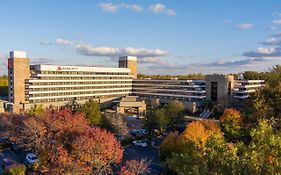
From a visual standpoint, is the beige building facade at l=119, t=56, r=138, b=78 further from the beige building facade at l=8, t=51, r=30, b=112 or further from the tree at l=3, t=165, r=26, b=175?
the tree at l=3, t=165, r=26, b=175

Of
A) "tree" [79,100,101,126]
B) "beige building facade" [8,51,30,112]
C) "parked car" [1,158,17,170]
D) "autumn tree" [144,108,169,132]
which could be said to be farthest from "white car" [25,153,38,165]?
"beige building facade" [8,51,30,112]

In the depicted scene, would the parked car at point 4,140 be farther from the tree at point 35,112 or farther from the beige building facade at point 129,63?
the beige building facade at point 129,63

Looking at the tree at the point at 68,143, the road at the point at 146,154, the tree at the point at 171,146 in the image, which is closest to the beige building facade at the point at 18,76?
the tree at the point at 68,143

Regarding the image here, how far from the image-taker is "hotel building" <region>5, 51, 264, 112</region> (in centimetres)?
6969

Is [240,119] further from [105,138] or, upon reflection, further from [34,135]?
[34,135]

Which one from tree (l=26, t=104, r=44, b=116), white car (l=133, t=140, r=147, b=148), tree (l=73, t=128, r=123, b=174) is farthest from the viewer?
tree (l=26, t=104, r=44, b=116)

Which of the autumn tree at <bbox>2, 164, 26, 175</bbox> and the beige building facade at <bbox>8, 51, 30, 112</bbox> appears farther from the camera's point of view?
the beige building facade at <bbox>8, 51, 30, 112</bbox>

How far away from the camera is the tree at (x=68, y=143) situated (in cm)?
2622

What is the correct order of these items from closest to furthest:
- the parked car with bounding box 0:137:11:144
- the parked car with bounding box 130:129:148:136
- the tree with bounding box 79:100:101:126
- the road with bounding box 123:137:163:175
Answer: the road with bounding box 123:137:163:175 → the parked car with bounding box 0:137:11:144 → the tree with bounding box 79:100:101:126 → the parked car with bounding box 130:129:148:136

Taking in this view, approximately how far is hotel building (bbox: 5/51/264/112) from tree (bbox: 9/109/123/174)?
1240 inches

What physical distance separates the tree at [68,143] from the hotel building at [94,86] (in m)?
31.5

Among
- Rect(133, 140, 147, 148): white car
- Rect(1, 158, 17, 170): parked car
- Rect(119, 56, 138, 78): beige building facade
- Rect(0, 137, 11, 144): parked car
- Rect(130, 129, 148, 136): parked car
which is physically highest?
Rect(119, 56, 138, 78): beige building facade

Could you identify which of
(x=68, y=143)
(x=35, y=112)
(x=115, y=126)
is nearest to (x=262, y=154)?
(x=68, y=143)

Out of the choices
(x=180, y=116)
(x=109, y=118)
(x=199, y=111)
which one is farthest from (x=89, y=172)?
(x=199, y=111)
